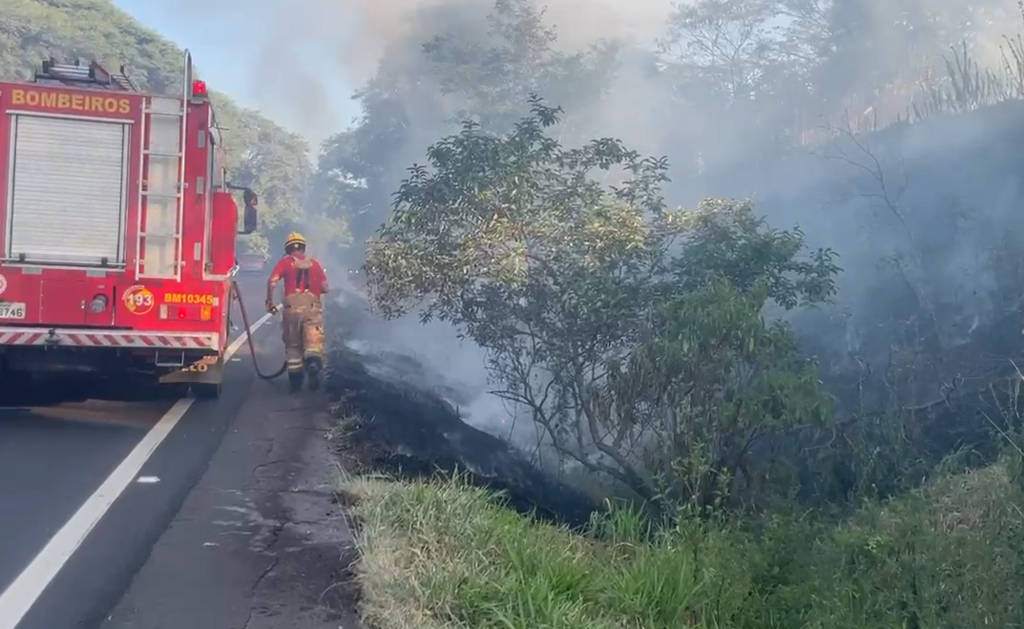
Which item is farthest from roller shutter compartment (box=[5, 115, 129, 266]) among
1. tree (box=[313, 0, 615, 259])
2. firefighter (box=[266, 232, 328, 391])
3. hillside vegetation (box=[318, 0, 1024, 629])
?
tree (box=[313, 0, 615, 259])

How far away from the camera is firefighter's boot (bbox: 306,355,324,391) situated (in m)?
11.1

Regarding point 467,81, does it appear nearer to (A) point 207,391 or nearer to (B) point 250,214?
(B) point 250,214

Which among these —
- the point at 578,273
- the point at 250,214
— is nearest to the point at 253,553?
the point at 578,273

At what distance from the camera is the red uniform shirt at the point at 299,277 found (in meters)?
11.4

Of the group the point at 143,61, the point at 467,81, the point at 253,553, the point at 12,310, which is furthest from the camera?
the point at 143,61

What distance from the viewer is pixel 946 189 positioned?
39.1 ft

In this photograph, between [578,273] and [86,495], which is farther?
[578,273]

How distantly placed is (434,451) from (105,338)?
3.13 metres

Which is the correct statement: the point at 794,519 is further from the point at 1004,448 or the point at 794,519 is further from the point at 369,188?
the point at 369,188

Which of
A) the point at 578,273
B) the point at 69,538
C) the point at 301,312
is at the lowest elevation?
the point at 69,538

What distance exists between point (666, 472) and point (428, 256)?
2561 mm

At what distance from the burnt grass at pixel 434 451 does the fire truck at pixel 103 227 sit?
1558 mm

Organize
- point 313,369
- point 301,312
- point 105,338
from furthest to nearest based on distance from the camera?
point 301,312 < point 313,369 < point 105,338

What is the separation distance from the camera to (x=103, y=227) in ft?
29.8
